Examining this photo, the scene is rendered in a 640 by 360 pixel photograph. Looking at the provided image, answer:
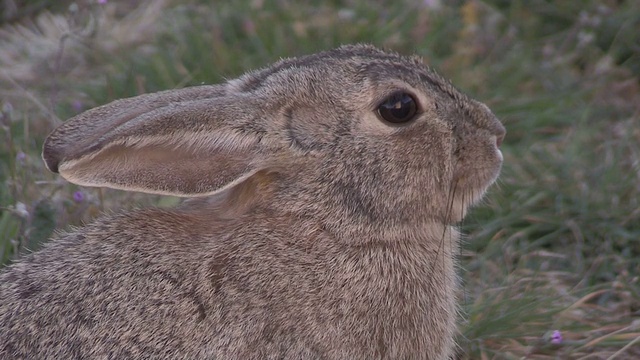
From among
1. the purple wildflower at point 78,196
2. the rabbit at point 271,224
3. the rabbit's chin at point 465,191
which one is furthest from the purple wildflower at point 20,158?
the rabbit's chin at point 465,191

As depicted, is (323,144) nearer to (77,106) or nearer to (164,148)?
(164,148)

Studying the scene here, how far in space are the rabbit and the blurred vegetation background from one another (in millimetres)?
709

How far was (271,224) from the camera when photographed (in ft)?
16.3

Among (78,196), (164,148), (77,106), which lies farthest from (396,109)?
(77,106)

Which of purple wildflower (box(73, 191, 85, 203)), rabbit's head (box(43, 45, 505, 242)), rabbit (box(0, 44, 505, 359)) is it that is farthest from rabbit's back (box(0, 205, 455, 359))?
purple wildflower (box(73, 191, 85, 203))

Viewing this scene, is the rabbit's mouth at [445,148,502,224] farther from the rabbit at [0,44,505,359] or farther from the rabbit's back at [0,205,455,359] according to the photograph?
the rabbit's back at [0,205,455,359]

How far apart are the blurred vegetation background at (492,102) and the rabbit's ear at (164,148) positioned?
88 cm

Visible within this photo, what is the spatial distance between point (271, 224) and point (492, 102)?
2756 millimetres

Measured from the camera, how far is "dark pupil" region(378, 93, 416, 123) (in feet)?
16.5

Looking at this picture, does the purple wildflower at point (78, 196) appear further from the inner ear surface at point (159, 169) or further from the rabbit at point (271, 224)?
the inner ear surface at point (159, 169)

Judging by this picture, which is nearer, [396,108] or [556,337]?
[396,108]

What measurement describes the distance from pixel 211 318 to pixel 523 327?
66.1 inches

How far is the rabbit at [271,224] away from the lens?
15.1ft

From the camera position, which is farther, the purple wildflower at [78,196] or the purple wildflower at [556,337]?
the purple wildflower at [78,196]
